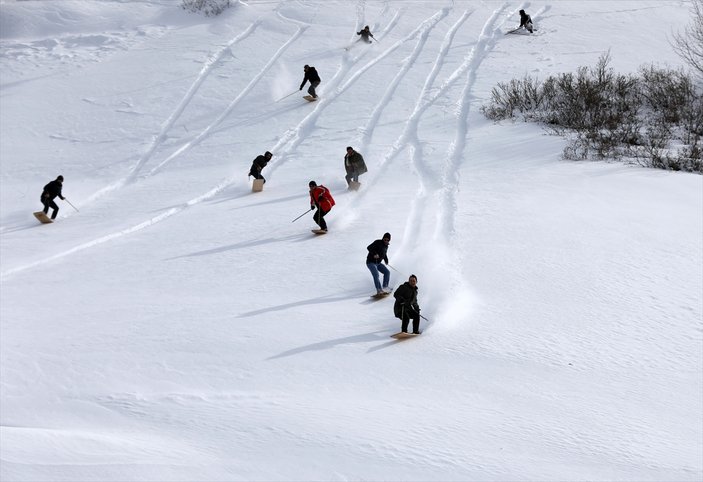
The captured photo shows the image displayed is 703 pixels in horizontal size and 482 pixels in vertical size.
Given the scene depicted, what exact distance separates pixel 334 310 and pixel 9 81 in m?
22.8

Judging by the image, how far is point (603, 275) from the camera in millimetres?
13594

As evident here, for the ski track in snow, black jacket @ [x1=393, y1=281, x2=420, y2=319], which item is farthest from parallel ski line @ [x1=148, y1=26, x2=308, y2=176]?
black jacket @ [x1=393, y1=281, x2=420, y2=319]

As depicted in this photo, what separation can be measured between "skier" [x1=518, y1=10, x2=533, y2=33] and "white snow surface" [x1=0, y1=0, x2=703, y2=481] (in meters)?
0.67

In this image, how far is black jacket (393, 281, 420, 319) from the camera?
11.3 metres

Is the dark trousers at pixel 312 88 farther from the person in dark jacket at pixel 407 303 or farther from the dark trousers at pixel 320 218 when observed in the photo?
the person in dark jacket at pixel 407 303

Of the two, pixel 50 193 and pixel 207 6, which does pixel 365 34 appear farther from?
pixel 50 193

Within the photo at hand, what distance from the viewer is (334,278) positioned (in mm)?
14070

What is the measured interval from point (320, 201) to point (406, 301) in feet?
17.1

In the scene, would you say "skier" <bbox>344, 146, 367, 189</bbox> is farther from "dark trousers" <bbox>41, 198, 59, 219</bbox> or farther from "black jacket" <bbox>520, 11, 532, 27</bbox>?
"black jacket" <bbox>520, 11, 532, 27</bbox>

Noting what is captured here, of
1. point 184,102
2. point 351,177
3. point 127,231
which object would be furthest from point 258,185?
point 184,102

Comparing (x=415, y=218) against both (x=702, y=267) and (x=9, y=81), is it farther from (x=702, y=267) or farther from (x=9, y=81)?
(x=9, y=81)

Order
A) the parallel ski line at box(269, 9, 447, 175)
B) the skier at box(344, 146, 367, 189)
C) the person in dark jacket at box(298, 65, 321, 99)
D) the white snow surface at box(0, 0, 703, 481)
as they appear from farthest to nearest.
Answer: the person in dark jacket at box(298, 65, 321, 99) → the parallel ski line at box(269, 9, 447, 175) → the skier at box(344, 146, 367, 189) → the white snow surface at box(0, 0, 703, 481)

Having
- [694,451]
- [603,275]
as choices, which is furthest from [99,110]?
[694,451]

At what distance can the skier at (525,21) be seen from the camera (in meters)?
31.0
